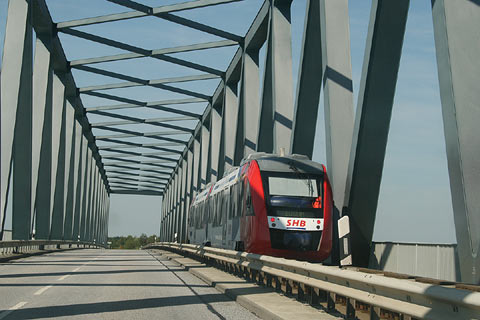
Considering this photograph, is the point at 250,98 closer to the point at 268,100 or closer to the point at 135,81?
the point at 268,100

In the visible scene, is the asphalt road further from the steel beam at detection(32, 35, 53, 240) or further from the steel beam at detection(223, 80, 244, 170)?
the steel beam at detection(223, 80, 244, 170)

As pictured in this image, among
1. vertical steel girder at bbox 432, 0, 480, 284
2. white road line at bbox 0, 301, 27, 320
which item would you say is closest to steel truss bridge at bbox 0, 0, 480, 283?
vertical steel girder at bbox 432, 0, 480, 284

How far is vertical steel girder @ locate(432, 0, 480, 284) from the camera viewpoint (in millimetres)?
9398

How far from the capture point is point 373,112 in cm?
1401

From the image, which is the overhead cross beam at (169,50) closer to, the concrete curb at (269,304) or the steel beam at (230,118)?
the steel beam at (230,118)

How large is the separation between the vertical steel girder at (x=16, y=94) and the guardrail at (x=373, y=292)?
1267cm

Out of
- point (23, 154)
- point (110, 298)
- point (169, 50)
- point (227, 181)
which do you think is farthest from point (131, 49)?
point (110, 298)

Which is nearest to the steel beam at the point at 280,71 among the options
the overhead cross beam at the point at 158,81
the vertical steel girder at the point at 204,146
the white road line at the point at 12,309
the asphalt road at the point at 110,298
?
the asphalt road at the point at 110,298

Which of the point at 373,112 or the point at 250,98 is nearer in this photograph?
the point at 373,112

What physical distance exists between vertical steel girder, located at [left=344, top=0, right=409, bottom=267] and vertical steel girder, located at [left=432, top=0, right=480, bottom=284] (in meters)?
3.59

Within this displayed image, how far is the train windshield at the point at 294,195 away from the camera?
1705 centimetres

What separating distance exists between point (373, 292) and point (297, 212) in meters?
10.3

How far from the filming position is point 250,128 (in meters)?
30.3

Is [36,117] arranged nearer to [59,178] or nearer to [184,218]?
[59,178]
